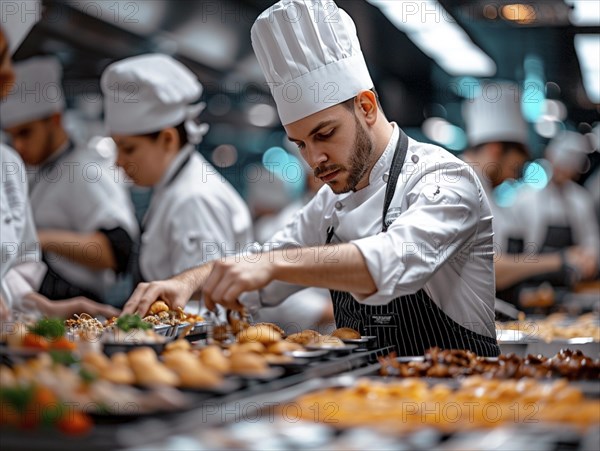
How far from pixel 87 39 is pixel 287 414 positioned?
176 inches

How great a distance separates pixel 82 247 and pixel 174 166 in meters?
0.69

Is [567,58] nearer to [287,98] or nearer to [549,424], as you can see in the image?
[287,98]

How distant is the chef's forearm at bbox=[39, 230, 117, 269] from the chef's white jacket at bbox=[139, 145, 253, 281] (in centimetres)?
41

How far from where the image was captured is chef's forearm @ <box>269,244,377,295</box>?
209 centimetres

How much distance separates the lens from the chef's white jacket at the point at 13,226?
3.20 metres

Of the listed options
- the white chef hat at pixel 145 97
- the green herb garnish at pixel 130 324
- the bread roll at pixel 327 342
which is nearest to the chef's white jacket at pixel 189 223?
the white chef hat at pixel 145 97

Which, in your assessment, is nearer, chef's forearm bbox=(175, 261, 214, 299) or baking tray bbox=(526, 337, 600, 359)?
chef's forearm bbox=(175, 261, 214, 299)

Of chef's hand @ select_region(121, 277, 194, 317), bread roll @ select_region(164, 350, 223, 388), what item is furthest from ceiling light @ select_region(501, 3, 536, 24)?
bread roll @ select_region(164, 350, 223, 388)

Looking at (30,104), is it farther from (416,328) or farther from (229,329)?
(416,328)

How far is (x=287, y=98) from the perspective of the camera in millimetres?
2592

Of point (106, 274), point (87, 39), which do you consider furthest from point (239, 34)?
point (106, 274)

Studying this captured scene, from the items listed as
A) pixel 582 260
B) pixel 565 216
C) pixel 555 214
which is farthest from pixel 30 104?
pixel 565 216

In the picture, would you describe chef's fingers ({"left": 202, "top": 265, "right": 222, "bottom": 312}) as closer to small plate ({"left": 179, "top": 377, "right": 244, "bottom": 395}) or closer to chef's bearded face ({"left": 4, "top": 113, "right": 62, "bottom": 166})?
small plate ({"left": 179, "top": 377, "right": 244, "bottom": 395})

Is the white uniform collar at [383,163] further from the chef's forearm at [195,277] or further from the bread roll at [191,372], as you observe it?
the bread roll at [191,372]
